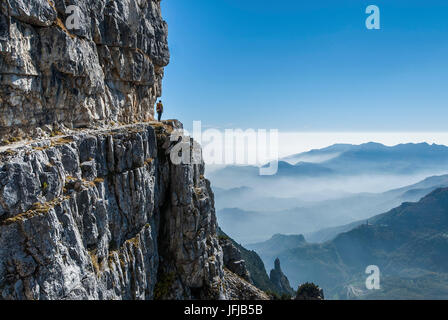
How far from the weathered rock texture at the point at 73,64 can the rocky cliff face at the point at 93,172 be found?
13 cm


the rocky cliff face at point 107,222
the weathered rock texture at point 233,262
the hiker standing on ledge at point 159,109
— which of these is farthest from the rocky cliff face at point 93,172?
the weathered rock texture at point 233,262

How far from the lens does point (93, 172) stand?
111 ft

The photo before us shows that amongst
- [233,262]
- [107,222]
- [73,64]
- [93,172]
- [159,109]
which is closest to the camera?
[93,172]

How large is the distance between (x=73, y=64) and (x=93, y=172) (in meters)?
13.6

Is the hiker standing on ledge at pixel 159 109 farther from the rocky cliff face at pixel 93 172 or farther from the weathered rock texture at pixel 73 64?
the weathered rock texture at pixel 73 64

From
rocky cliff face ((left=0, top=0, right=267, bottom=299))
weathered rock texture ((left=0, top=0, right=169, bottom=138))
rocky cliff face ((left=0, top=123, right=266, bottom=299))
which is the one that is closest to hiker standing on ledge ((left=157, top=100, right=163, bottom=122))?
rocky cliff face ((left=0, top=0, right=267, bottom=299))

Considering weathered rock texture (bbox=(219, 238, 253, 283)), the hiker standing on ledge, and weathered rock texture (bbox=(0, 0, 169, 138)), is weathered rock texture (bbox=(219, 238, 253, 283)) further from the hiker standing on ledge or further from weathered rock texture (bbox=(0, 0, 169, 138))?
weathered rock texture (bbox=(0, 0, 169, 138))


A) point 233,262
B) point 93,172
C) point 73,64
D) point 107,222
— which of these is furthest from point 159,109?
point 233,262

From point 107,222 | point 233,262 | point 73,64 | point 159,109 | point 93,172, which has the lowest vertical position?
point 233,262

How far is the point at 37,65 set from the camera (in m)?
30.3

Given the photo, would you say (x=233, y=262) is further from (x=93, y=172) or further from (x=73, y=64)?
(x=73, y=64)

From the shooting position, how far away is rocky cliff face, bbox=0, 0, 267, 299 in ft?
79.4
